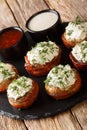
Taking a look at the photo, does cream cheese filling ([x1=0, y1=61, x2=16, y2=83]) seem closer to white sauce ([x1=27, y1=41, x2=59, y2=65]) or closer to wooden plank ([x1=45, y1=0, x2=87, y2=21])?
white sauce ([x1=27, y1=41, x2=59, y2=65])

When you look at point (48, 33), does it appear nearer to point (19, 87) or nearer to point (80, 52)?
point (80, 52)

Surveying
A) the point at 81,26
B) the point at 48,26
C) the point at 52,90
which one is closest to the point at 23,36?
the point at 48,26

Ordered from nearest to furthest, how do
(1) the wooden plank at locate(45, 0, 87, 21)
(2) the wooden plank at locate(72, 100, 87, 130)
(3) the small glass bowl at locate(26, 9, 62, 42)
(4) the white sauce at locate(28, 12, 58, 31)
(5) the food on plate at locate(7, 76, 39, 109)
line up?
(2) the wooden plank at locate(72, 100, 87, 130) < (5) the food on plate at locate(7, 76, 39, 109) < (3) the small glass bowl at locate(26, 9, 62, 42) < (4) the white sauce at locate(28, 12, 58, 31) < (1) the wooden plank at locate(45, 0, 87, 21)

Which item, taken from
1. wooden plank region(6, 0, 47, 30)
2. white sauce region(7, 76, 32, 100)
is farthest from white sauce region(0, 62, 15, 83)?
wooden plank region(6, 0, 47, 30)

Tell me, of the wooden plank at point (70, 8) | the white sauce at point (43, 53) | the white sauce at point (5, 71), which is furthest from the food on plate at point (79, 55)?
the wooden plank at point (70, 8)

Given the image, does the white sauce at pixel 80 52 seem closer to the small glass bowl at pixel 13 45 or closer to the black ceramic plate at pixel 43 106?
the black ceramic plate at pixel 43 106

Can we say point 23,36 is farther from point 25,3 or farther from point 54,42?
point 25,3

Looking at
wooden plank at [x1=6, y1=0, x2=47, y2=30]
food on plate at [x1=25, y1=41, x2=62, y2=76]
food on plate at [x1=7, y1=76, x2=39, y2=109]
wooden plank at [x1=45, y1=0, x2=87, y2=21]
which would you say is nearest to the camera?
food on plate at [x1=7, y1=76, x2=39, y2=109]
